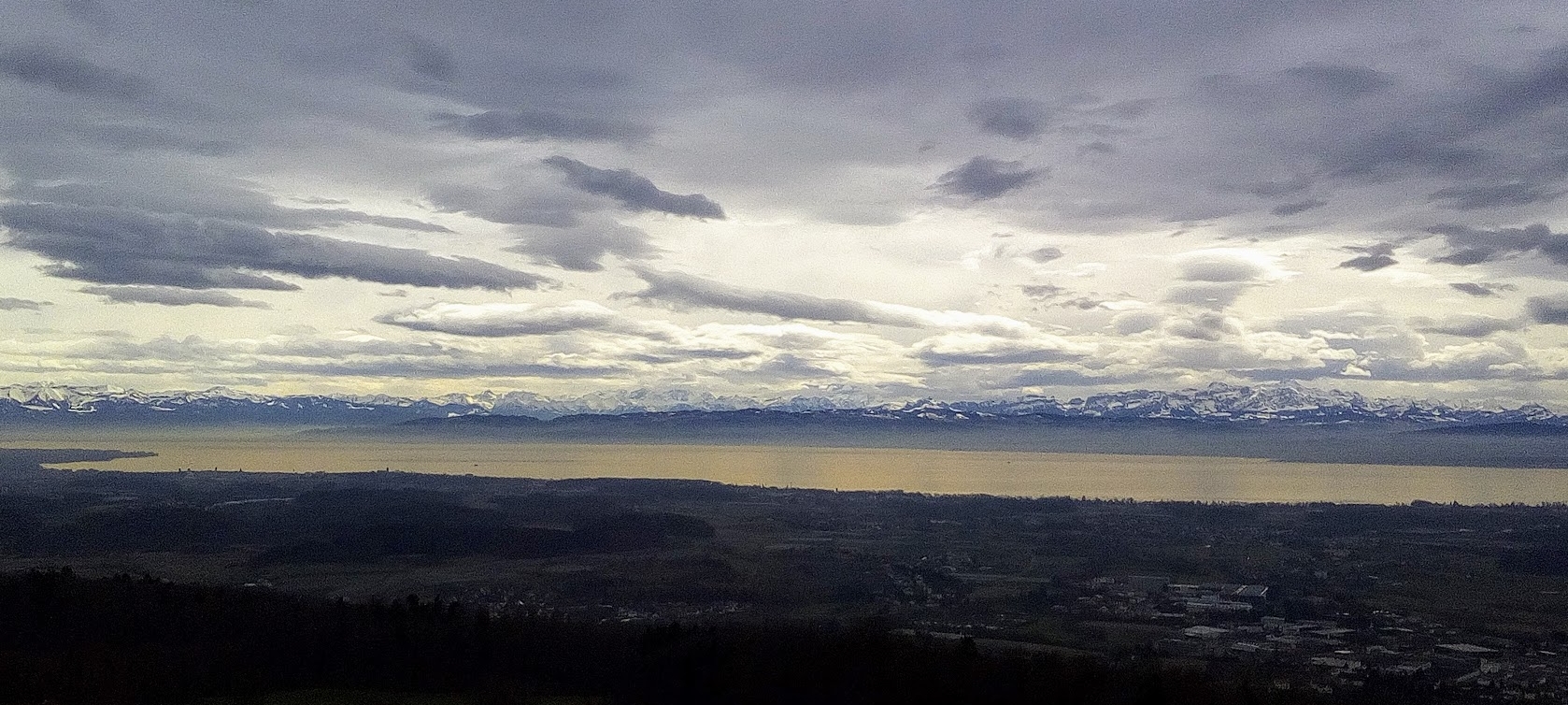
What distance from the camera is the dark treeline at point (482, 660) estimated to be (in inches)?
1137

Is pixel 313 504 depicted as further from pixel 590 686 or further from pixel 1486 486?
pixel 1486 486

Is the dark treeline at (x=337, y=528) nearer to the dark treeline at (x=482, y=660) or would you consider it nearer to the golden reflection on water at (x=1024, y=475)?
the dark treeline at (x=482, y=660)

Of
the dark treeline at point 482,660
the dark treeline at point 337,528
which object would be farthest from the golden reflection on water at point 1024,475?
the dark treeline at point 482,660

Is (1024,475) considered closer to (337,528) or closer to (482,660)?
(337,528)

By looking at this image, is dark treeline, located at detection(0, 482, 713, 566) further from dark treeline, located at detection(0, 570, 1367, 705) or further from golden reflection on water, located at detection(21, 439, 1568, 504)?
golden reflection on water, located at detection(21, 439, 1568, 504)

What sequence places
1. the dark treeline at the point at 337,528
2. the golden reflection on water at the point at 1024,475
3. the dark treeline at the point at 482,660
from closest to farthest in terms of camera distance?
the dark treeline at the point at 482,660, the dark treeline at the point at 337,528, the golden reflection on water at the point at 1024,475

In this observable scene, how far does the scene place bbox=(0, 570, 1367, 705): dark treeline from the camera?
28.9 m

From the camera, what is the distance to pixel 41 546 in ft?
213

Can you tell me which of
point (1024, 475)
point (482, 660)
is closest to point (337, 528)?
point (482, 660)

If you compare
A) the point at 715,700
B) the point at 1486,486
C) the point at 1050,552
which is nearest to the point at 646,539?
the point at 1050,552

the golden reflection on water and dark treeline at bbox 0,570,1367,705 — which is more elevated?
the golden reflection on water

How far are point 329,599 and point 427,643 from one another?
48.0 ft

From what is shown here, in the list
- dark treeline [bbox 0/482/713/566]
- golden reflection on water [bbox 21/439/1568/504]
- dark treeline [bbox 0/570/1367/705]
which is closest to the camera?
dark treeline [bbox 0/570/1367/705]

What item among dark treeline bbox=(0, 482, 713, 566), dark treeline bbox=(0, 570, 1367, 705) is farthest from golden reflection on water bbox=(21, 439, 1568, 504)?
dark treeline bbox=(0, 570, 1367, 705)
